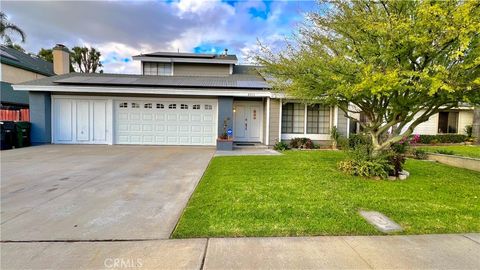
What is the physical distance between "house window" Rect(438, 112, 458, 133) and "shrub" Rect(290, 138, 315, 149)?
10.8 meters

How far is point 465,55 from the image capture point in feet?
16.9

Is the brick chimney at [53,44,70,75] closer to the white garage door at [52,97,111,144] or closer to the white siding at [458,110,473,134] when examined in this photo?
the white garage door at [52,97,111,144]

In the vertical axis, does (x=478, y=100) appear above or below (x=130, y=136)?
above

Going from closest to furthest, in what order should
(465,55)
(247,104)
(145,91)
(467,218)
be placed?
1. (467,218)
2. (465,55)
3. (145,91)
4. (247,104)

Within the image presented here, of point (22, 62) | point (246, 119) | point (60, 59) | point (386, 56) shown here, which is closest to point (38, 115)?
point (22, 62)

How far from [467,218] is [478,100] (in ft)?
9.64

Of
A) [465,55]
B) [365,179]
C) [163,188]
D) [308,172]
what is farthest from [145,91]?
[465,55]

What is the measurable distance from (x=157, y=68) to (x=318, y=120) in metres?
12.0

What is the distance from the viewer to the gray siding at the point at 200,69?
18.4m

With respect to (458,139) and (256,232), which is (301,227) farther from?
(458,139)

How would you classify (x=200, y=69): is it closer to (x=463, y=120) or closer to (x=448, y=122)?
(x=448, y=122)

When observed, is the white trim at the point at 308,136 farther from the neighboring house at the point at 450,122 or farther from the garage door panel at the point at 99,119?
the garage door panel at the point at 99,119

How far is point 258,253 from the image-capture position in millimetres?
3041

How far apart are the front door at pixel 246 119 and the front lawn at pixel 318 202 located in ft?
22.0
